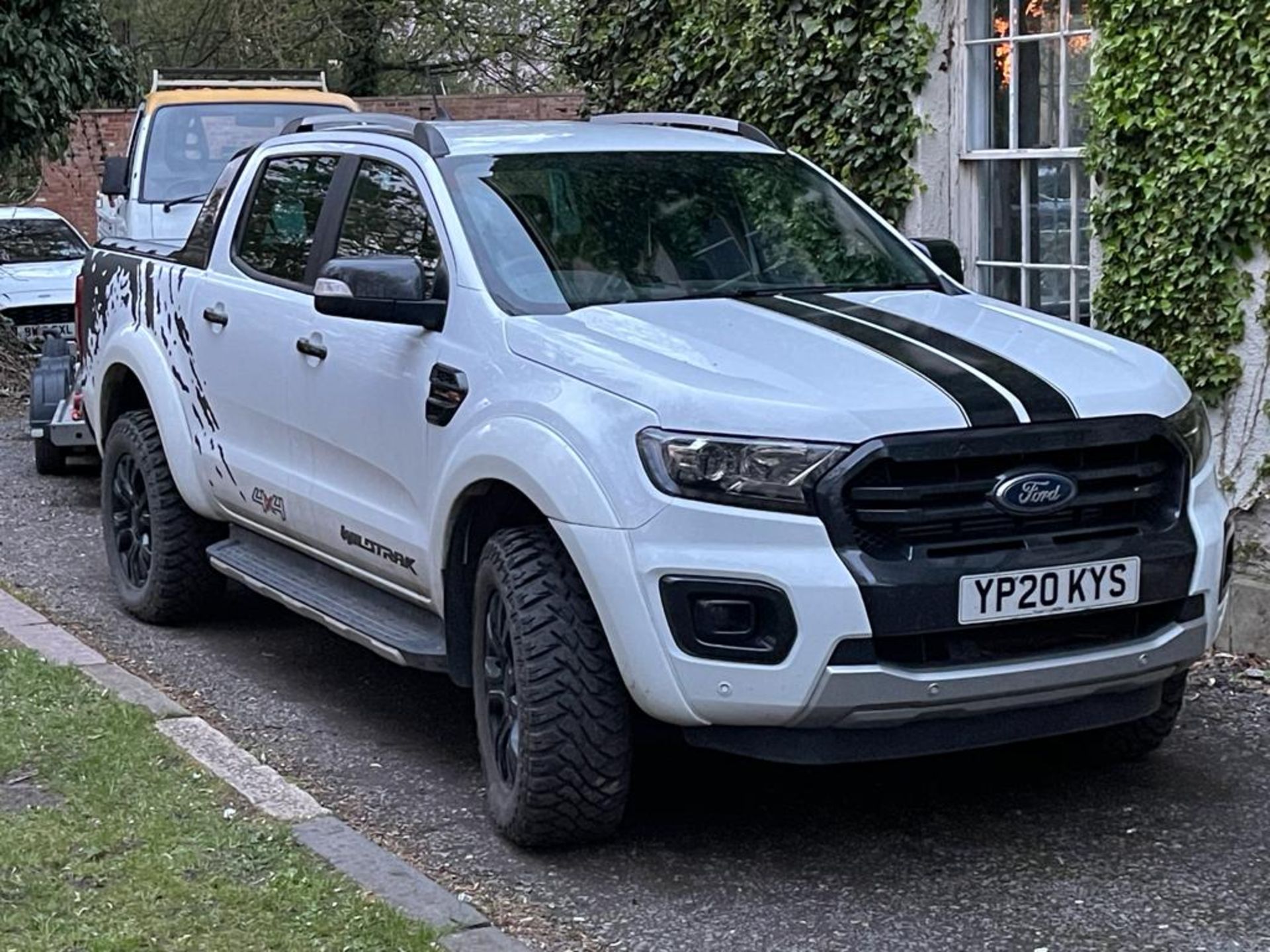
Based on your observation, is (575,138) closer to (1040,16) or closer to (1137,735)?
(1137,735)

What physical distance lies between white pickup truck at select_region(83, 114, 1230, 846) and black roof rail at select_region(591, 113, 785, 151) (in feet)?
0.29

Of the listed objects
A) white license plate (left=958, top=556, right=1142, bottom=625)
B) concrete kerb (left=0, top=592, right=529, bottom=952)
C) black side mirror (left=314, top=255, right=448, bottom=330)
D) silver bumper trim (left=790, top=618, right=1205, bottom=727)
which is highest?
black side mirror (left=314, top=255, right=448, bottom=330)

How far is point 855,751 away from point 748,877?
49 cm

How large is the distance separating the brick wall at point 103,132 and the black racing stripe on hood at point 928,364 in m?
17.1

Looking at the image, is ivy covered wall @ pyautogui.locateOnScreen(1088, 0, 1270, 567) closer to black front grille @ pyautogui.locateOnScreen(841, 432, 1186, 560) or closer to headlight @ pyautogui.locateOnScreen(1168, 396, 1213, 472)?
headlight @ pyautogui.locateOnScreen(1168, 396, 1213, 472)

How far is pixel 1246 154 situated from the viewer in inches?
277

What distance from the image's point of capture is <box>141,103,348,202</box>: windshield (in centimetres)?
1312

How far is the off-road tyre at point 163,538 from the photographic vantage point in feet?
24.3

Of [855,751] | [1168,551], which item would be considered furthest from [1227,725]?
[855,751]

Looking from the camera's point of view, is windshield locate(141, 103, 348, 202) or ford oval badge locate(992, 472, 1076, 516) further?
windshield locate(141, 103, 348, 202)

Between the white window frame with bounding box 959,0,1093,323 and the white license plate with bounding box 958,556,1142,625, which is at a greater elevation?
the white window frame with bounding box 959,0,1093,323

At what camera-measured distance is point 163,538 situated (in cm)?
740

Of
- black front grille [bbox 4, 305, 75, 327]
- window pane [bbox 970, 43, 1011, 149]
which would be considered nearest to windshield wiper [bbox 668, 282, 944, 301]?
window pane [bbox 970, 43, 1011, 149]

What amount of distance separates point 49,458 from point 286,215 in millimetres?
5205
